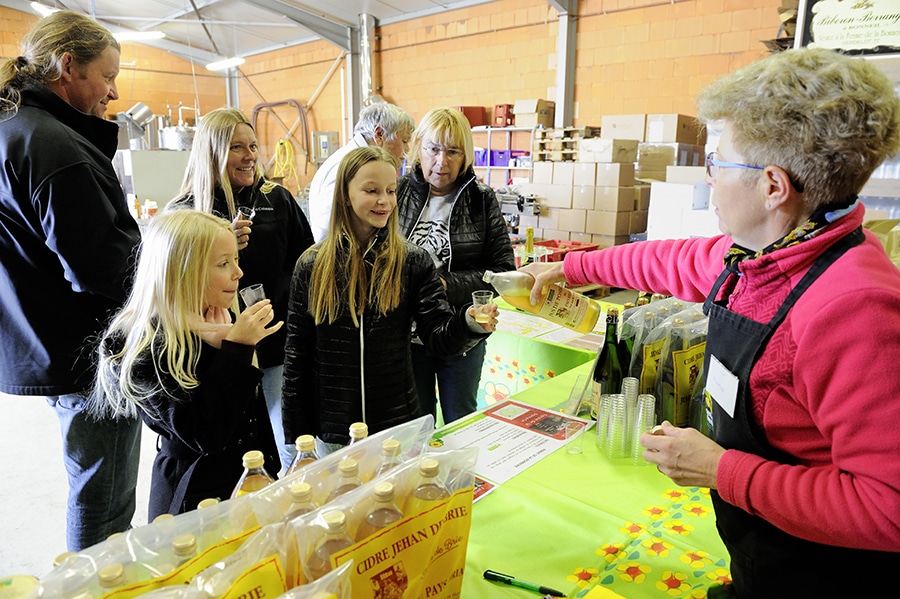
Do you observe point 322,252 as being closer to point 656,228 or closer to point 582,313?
point 582,313

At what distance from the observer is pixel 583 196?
4.86m

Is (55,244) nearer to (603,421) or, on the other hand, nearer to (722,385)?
(603,421)

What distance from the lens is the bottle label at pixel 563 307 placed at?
57.0 inches

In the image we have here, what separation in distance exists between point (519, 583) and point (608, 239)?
408 cm

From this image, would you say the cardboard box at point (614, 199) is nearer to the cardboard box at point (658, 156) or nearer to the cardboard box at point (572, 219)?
the cardboard box at point (572, 219)

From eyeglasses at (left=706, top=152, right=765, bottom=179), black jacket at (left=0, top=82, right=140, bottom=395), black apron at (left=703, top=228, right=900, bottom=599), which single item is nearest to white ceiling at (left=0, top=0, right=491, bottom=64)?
black jacket at (left=0, top=82, right=140, bottom=395)

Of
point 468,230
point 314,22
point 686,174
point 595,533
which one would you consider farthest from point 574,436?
point 314,22

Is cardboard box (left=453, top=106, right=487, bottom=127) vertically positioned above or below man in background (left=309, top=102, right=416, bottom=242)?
above

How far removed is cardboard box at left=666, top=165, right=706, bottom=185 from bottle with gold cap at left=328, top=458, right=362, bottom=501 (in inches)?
128

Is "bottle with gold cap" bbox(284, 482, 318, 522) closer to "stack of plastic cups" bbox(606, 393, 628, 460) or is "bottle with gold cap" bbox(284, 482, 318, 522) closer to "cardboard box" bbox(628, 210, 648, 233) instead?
"stack of plastic cups" bbox(606, 393, 628, 460)

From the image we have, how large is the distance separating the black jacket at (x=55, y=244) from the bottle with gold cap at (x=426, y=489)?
1.19 meters

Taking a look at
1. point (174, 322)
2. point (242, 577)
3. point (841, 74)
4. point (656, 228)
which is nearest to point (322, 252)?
point (174, 322)

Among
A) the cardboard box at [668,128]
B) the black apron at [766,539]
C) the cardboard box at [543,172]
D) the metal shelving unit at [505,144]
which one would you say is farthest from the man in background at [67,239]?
the metal shelving unit at [505,144]

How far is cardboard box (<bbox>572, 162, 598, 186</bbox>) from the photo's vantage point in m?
4.76
